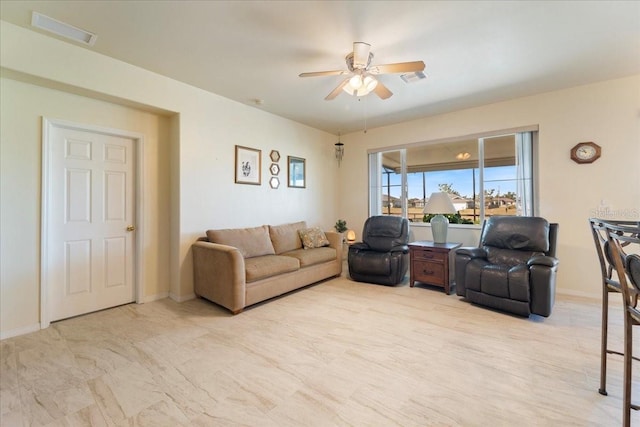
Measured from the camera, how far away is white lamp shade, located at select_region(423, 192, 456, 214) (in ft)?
12.5

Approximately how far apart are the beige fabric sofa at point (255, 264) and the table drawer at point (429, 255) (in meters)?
1.21

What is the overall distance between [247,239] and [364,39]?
2655 mm

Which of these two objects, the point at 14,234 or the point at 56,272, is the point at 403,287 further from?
the point at 14,234

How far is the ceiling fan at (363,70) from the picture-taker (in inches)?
92.8

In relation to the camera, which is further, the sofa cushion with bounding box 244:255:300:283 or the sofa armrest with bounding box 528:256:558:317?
the sofa cushion with bounding box 244:255:300:283

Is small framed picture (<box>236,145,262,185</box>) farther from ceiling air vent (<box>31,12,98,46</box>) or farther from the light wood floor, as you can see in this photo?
the light wood floor

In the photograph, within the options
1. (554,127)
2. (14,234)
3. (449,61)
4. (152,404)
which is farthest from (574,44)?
(14,234)

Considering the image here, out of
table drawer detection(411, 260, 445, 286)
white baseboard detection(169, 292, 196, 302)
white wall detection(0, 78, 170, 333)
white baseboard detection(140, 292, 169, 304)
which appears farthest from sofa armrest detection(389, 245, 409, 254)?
white wall detection(0, 78, 170, 333)

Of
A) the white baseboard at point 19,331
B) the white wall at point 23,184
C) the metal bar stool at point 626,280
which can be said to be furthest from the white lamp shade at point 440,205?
the white baseboard at point 19,331

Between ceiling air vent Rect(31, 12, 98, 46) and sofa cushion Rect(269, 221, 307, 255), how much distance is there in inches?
111

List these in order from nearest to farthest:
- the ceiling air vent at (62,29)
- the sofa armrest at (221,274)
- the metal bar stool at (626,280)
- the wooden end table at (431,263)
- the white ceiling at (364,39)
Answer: the metal bar stool at (626,280) → the white ceiling at (364,39) → the ceiling air vent at (62,29) → the sofa armrest at (221,274) → the wooden end table at (431,263)

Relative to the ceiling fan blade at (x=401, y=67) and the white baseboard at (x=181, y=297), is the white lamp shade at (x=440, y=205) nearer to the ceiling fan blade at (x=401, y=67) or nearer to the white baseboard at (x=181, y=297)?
the ceiling fan blade at (x=401, y=67)

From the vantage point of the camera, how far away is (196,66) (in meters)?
2.98

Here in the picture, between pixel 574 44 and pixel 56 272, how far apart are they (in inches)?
218
